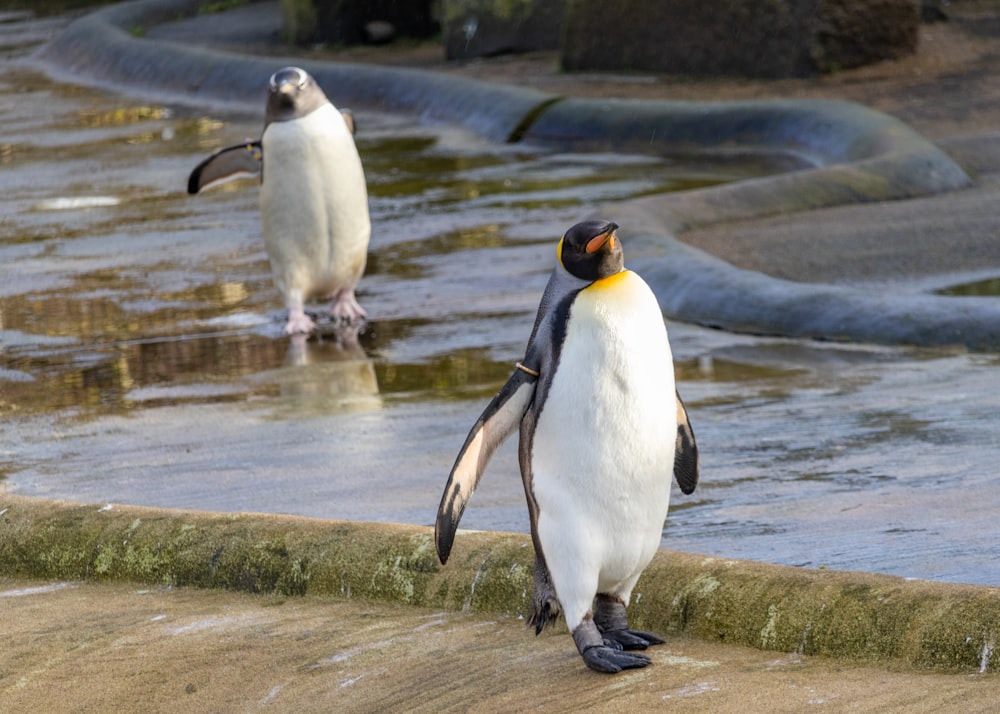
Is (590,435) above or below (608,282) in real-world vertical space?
below

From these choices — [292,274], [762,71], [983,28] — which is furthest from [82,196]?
[983,28]

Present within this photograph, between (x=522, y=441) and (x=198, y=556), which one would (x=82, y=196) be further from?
(x=522, y=441)

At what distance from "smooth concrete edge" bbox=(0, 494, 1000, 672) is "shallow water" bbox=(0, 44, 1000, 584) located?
499 millimetres

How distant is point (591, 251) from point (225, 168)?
5491 millimetres

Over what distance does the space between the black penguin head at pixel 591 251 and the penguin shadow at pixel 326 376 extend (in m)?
2.96

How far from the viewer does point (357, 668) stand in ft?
10.1

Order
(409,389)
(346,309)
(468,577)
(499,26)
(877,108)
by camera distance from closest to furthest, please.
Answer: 1. (468,577)
2. (409,389)
3. (346,309)
4. (877,108)
5. (499,26)

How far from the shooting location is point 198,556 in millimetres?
3773

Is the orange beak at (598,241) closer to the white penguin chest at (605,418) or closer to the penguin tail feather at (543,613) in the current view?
the white penguin chest at (605,418)

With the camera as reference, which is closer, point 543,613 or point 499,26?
point 543,613

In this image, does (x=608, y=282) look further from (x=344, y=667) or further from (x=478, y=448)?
(x=344, y=667)

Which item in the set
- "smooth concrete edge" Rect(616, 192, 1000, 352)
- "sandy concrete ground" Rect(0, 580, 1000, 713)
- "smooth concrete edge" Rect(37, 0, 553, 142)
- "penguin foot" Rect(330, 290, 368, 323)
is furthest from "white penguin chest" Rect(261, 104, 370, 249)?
"smooth concrete edge" Rect(37, 0, 553, 142)

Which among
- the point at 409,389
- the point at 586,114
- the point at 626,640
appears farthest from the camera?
the point at 586,114

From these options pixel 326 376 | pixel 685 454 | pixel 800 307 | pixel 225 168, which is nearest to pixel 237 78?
pixel 225 168
